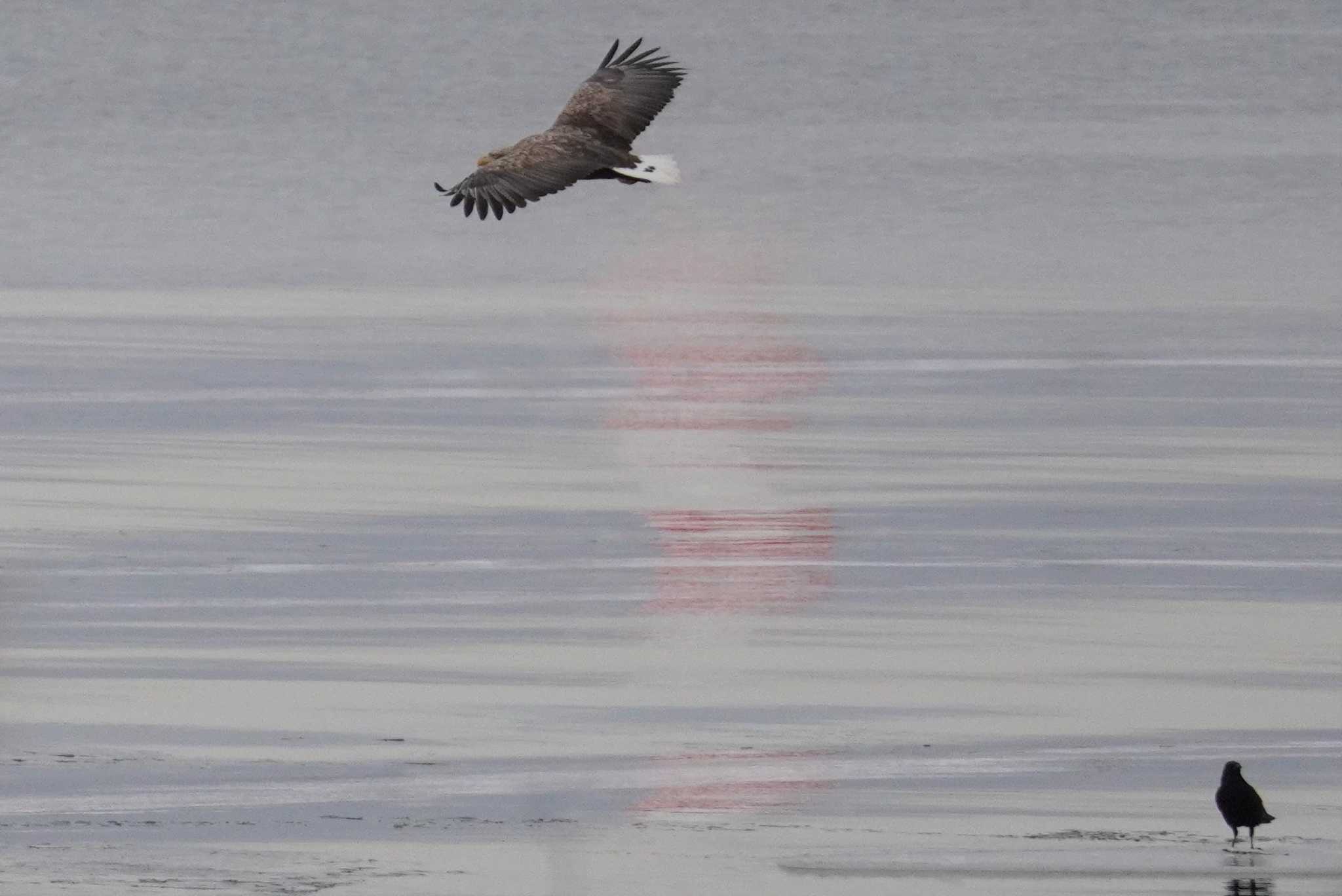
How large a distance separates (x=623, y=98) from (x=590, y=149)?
575mm

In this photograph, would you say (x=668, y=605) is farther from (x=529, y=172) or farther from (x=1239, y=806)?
(x=1239, y=806)

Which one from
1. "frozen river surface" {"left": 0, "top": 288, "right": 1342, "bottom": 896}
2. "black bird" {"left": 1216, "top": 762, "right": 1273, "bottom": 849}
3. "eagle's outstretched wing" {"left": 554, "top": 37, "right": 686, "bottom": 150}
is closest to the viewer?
"black bird" {"left": 1216, "top": 762, "right": 1273, "bottom": 849}

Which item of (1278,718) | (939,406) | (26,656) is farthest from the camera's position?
(939,406)

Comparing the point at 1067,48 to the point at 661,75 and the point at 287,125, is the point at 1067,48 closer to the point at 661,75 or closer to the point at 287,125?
the point at 287,125

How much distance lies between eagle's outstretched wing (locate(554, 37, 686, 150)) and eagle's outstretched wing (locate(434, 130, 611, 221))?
0.83 feet

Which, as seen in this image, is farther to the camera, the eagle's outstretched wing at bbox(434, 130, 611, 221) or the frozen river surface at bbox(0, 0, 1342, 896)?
the eagle's outstretched wing at bbox(434, 130, 611, 221)

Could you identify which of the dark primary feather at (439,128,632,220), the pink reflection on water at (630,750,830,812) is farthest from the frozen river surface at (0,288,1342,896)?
the dark primary feather at (439,128,632,220)

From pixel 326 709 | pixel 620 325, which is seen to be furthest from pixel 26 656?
pixel 620 325

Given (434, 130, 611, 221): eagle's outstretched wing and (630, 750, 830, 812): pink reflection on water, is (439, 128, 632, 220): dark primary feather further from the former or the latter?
(630, 750, 830, 812): pink reflection on water

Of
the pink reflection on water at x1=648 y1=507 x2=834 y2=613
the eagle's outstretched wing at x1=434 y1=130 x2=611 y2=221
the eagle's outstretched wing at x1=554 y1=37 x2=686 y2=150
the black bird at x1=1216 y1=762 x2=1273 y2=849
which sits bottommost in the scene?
the black bird at x1=1216 y1=762 x2=1273 y2=849

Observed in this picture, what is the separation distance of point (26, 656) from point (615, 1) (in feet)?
168

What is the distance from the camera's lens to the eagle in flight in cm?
1262

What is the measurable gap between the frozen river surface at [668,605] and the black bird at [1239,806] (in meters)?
0.10

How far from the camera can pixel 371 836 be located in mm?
9695
